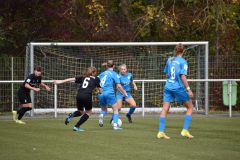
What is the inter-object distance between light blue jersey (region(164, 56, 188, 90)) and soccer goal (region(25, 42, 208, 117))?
9761 mm

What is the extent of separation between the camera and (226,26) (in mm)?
33281

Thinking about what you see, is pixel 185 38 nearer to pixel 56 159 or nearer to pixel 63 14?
pixel 63 14

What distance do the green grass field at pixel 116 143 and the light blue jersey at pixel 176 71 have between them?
3.64 ft

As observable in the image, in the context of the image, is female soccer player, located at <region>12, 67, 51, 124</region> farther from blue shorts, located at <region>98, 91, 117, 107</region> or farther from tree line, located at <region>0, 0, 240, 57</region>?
tree line, located at <region>0, 0, 240, 57</region>

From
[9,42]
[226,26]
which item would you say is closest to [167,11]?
[226,26]

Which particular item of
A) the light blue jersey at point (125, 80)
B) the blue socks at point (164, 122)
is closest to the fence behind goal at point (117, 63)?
the light blue jersey at point (125, 80)

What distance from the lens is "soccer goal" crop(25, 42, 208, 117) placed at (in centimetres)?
2627

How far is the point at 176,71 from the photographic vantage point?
615 inches

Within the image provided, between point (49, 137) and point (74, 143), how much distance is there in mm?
1563

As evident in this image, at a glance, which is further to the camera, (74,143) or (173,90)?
(173,90)

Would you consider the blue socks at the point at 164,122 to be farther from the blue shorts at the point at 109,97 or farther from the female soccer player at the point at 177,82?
the blue shorts at the point at 109,97

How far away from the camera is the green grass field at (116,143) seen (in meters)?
12.3

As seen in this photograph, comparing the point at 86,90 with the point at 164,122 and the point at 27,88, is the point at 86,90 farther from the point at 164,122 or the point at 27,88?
the point at 27,88

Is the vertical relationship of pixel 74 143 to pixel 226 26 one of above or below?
below
